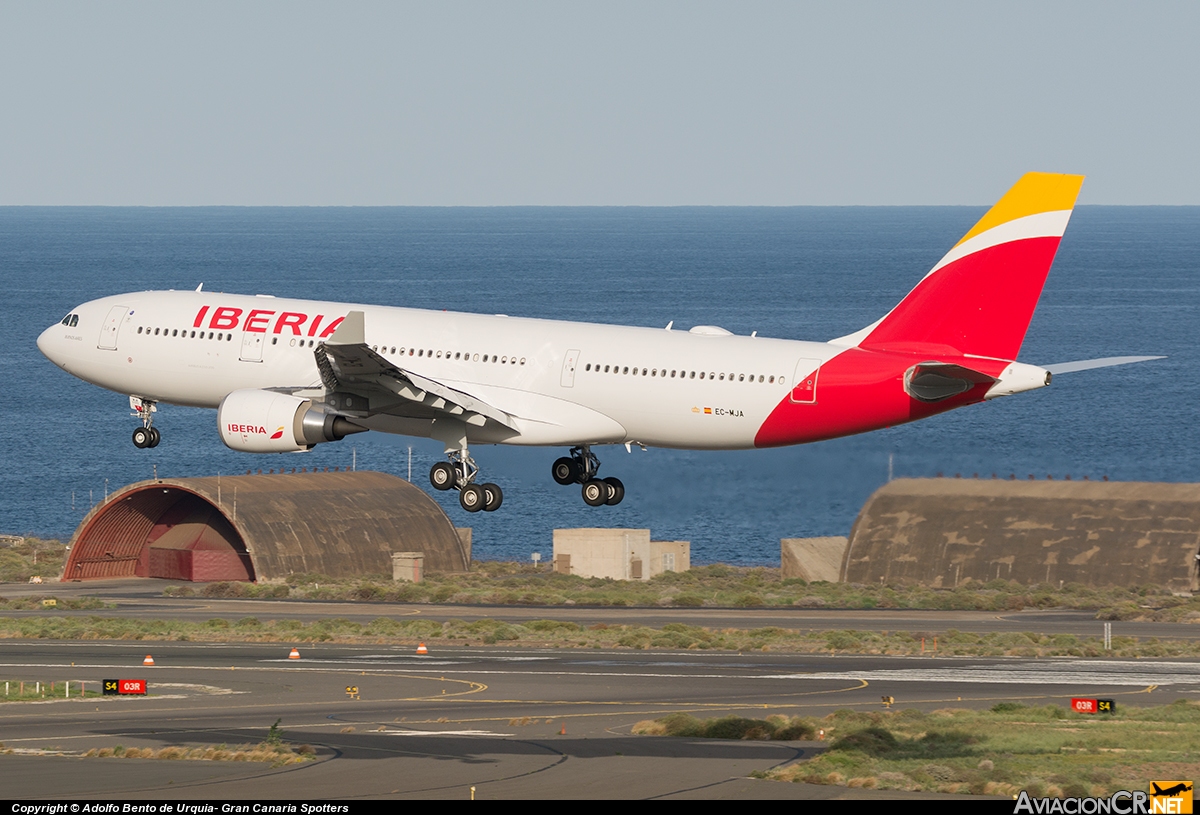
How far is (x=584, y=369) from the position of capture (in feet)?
175

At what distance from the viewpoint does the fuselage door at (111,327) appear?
194ft

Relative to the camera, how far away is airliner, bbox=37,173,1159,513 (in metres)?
50.5

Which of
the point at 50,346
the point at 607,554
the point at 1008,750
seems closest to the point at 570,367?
the point at 1008,750

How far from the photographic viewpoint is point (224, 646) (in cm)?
7800

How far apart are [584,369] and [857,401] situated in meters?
8.18

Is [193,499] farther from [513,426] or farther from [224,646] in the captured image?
[513,426]

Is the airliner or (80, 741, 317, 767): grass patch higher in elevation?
the airliner

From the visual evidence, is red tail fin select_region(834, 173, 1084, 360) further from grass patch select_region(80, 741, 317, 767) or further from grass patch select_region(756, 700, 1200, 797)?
grass patch select_region(80, 741, 317, 767)

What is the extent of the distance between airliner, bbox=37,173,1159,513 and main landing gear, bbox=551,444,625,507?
5cm

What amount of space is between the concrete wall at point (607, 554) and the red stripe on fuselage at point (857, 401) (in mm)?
55317

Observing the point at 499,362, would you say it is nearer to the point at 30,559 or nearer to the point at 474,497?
the point at 474,497

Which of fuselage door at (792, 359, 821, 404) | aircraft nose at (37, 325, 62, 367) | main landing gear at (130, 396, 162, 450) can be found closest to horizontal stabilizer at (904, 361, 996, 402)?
fuselage door at (792, 359, 821, 404)

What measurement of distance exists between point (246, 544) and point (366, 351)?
51.1 meters

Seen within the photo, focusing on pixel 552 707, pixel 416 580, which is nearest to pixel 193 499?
pixel 416 580
